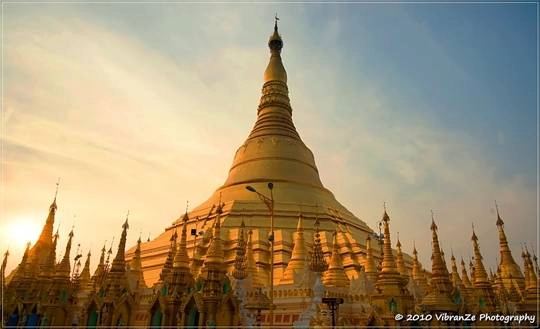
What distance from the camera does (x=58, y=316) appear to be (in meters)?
20.6

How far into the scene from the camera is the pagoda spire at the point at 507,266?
24547mm

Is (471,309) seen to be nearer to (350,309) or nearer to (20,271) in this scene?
(350,309)

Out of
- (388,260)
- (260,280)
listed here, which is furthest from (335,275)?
(260,280)

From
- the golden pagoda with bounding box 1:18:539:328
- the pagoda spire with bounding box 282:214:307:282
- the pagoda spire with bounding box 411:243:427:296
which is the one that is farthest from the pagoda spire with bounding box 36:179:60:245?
the pagoda spire with bounding box 411:243:427:296

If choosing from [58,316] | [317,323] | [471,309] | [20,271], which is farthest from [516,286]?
[20,271]

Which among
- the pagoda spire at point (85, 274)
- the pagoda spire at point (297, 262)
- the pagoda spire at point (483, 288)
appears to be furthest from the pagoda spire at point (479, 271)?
the pagoda spire at point (85, 274)

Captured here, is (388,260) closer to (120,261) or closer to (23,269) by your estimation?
(120,261)

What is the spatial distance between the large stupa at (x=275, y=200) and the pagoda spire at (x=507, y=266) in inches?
322

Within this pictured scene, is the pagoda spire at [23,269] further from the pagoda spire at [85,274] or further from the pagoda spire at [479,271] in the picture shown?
the pagoda spire at [479,271]

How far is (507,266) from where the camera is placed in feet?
86.3

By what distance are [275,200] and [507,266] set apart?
57.1 ft

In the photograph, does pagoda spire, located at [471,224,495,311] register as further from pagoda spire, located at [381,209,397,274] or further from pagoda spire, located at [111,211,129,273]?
pagoda spire, located at [111,211,129,273]

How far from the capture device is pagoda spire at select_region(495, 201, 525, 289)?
24.5 meters

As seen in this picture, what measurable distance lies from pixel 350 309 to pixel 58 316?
1525cm
